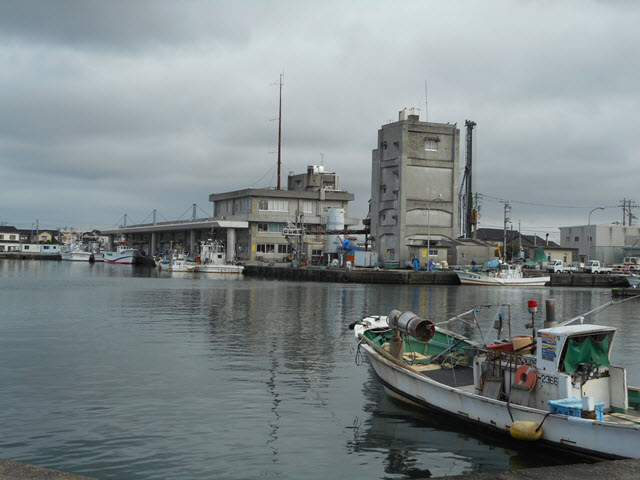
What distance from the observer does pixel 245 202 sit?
10569 cm

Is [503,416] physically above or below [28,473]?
below

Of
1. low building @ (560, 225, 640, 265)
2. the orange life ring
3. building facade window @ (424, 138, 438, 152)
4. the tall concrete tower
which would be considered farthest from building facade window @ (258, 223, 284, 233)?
the orange life ring

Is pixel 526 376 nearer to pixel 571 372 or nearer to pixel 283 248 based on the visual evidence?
pixel 571 372

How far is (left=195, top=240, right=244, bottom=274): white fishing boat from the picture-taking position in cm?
9231

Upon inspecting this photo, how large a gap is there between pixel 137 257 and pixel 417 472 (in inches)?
5018

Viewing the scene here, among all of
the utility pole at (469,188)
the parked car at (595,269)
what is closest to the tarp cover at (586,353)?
the parked car at (595,269)

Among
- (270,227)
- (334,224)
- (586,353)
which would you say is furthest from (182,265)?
(586,353)

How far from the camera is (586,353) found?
13016 millimetres

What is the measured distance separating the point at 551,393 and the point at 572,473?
193 inches

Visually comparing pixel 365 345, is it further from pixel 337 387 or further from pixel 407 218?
pixel 407 218

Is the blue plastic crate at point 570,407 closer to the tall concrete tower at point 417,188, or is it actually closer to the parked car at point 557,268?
the tall concrete tower at point 417,188

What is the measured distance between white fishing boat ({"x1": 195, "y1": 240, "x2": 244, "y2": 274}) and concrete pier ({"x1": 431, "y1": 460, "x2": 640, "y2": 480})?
85234 mm

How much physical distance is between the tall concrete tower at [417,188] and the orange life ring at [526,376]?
69014mm

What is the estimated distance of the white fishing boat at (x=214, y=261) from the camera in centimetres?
9231
